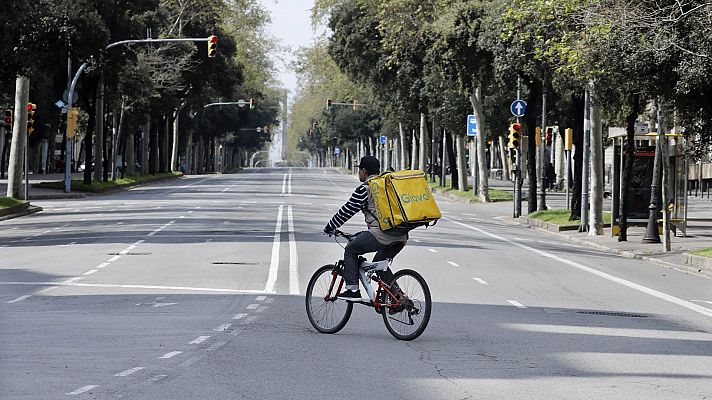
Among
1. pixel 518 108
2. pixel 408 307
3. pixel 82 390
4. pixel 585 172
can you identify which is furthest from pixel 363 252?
pixel 518 108

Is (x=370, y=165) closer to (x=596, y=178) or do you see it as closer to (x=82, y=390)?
(x=82, y=390)

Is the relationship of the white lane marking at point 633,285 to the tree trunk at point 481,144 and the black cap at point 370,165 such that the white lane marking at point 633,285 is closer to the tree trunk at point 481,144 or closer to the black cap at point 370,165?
the black cap at point 370,165

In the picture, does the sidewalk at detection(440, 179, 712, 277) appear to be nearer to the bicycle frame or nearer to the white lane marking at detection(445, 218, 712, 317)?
the white lane marking at detection(445, 218, 712, 317)

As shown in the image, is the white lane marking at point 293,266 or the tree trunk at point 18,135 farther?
the tree trunk at point 18,135

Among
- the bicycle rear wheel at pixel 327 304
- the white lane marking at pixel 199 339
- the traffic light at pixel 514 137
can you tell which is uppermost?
the traffic light at pixel 514 137

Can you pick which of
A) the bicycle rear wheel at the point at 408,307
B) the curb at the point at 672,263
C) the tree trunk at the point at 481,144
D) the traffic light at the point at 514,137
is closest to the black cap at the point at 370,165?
the bicycle rear wheel at the point at 408,307

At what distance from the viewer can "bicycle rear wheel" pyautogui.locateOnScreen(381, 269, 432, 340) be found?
12617 millimetres

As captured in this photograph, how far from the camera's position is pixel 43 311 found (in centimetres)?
1527

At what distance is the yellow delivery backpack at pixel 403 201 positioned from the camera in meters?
12.4

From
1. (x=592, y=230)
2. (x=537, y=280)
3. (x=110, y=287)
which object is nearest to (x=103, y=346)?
(x=110, y=287)

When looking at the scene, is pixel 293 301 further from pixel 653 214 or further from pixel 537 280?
pixel 653 214

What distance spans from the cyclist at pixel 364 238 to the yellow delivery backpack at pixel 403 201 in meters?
0.20

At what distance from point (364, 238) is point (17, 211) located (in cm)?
3171

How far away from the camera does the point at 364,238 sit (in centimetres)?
1277
